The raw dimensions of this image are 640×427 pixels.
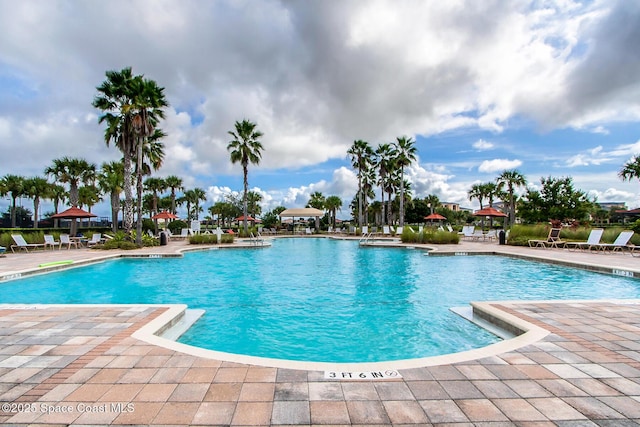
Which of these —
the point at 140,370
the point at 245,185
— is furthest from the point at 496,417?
the point at 245,185

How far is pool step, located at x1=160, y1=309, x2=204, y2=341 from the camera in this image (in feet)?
15.4

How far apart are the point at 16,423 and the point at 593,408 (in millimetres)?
3981

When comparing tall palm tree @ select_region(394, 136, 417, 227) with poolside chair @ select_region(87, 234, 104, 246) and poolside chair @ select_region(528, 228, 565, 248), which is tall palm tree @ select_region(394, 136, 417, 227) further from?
poolside chair @ select_region(87, 234, 104, 246)

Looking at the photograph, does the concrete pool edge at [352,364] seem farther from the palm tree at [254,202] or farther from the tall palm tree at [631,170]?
the palm tree at [254,202]

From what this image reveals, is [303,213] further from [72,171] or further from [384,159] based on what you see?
[72,171]

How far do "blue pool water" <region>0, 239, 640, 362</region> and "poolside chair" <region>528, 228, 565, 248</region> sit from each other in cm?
516

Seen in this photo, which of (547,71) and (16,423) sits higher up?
(547,71)

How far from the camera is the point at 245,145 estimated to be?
89.7ft

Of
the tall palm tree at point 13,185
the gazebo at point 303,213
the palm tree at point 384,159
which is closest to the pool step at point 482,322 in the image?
the gazebo at point 303,213

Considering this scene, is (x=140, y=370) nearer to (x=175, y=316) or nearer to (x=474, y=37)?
(x=175, y=316)

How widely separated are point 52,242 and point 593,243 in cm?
2658

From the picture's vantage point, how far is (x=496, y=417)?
228cm

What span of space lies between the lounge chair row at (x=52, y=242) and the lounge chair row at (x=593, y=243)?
24.4 m

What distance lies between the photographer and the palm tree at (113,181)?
27.5 m
